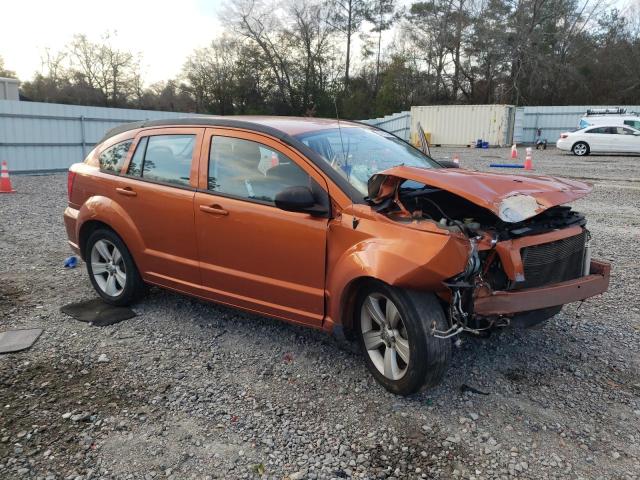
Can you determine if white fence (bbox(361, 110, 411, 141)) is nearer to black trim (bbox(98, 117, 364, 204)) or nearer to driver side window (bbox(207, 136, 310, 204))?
black trim (bbox(98, 117, 364, 204))

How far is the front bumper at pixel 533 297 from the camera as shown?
3066 mm

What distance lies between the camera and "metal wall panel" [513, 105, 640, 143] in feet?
109

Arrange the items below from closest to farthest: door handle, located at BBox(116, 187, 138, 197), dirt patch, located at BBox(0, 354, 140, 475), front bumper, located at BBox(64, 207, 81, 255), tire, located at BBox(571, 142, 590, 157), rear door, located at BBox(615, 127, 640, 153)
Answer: dirt patch, located at BBox(0, 354, 140, 475) → door handle, located at BBox(116, 187, 138, 197) → front bumper, located at BBox(64, 207, 81, 255) → rear door, located at BBox(615, 127, 640, 153) → tire, located at BBox(571, 142, 590, 157)

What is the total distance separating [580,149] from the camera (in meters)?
24.2

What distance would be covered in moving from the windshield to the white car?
22.4m

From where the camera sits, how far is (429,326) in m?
3.01

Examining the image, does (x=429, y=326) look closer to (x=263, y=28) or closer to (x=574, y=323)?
(x=574, y=323)

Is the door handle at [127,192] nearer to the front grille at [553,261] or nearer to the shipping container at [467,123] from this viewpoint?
the front grille at [553,261]

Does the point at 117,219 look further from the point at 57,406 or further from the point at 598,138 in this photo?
the point at 598,138

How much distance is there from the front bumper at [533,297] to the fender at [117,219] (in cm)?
293

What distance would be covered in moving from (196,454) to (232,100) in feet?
138

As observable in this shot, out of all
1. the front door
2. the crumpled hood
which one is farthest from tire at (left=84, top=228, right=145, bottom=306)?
the crumpled hood

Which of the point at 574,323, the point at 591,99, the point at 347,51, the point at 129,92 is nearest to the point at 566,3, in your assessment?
the point at 591,99

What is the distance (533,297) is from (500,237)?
42cm
